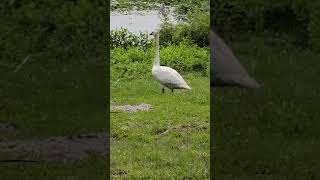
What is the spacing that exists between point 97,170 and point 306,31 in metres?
2.27

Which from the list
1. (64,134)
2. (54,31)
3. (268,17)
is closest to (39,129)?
(64,134)

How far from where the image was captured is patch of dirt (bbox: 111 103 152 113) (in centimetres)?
324

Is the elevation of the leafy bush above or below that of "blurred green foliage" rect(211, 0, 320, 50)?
below

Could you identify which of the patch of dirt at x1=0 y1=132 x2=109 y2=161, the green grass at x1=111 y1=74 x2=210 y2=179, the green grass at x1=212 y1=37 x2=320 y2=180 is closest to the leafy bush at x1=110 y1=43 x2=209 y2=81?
the green grass at x1=111 y1=74 x2=210 y2=179

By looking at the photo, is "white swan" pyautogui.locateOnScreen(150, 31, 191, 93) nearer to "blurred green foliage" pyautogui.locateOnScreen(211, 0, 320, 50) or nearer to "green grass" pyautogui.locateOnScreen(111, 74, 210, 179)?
"green grass" pyautogui.locateOnScreen(111, 74, 210, 179)

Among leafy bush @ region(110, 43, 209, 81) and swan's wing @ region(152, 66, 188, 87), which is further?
leafy bush @ region(110, 43, 209, 81)

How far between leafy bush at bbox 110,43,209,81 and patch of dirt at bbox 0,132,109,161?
0.85m

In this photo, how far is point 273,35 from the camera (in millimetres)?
4164

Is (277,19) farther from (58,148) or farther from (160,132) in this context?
(58,148)

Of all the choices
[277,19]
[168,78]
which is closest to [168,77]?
[168,78]

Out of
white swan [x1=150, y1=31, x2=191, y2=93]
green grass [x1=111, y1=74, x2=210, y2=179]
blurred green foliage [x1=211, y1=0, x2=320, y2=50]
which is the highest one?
blurred green foliage [x1=211, y1=0, x2=320, y2=50]

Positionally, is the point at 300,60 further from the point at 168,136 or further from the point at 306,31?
the point at 168,136

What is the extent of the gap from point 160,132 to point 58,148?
0.52 metres

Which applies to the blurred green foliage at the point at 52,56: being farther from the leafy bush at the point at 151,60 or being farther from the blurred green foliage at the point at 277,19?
the blurred green foliage at the point at 277,19
